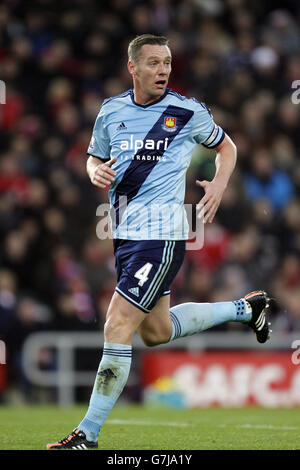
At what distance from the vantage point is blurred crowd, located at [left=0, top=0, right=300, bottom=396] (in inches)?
520

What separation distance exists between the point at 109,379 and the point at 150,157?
1.43 metres

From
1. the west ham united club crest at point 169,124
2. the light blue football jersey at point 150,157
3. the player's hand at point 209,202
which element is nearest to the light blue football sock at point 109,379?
the light blue football jersey at point 150,157

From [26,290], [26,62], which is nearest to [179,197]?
[26,290]

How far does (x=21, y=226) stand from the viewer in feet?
44.0

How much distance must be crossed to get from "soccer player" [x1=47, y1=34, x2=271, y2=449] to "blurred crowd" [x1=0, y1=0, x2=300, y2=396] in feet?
20.2

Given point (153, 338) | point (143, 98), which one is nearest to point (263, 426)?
point (153, 338)

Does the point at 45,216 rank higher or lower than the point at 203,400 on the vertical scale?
higher

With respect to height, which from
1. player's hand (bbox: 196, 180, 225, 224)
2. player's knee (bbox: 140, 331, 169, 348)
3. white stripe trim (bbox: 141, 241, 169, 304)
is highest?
player's hand (bbox: 196, 180, 225, 224)

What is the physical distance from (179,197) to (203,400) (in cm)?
639

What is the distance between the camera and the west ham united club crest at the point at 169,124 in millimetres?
6418

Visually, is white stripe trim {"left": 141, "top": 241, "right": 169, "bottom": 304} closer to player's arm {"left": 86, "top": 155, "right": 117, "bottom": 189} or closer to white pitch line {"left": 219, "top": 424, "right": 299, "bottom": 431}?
player's arm {"left": 86, "top": 155, "right": 117, "bottom": 189}

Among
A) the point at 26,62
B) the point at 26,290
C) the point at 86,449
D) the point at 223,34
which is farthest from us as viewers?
the point at 223,34

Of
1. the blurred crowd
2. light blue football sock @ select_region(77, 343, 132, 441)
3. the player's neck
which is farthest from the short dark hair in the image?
the blurred crowd

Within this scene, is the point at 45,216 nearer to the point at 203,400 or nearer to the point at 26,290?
the point at 26,290
